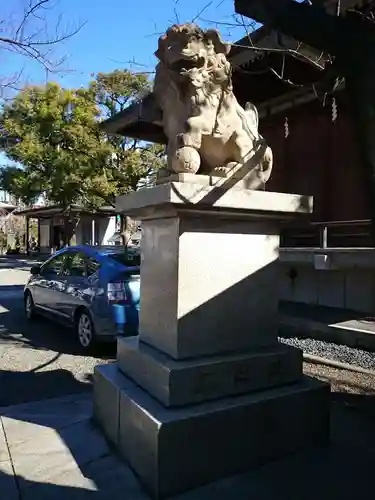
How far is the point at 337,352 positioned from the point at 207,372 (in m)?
4.08

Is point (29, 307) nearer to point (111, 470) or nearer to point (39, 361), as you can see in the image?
point (39, 361)

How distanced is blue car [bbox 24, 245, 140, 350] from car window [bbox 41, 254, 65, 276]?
0.8 inches

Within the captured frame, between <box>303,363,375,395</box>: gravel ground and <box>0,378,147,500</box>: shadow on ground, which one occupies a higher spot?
<box>0,378,147,500</box>: shadow on ground

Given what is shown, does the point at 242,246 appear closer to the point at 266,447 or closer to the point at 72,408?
the point at 266,447

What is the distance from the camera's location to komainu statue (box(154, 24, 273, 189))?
294 cm

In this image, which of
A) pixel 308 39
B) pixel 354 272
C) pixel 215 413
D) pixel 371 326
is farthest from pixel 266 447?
pixel 354 272

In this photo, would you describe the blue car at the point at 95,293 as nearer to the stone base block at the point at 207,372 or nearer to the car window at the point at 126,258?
the car window at the point at 126,258

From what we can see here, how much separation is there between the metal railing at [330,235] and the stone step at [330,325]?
125 centimetres

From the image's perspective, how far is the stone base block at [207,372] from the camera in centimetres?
258

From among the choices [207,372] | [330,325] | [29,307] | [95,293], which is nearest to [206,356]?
[207,372]

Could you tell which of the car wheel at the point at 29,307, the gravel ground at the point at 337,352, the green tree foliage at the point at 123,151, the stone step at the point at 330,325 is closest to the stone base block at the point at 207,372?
the gravel ground at the point at 337,352

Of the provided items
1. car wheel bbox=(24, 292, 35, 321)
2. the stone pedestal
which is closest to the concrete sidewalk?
the stone pedestal

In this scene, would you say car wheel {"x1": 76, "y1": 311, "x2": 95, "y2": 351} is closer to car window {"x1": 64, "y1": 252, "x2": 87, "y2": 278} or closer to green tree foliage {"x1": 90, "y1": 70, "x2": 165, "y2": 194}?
car window {"x1": 64, "y1": 252, "x2": 87, "y2": 278}

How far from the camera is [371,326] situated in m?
6.57
